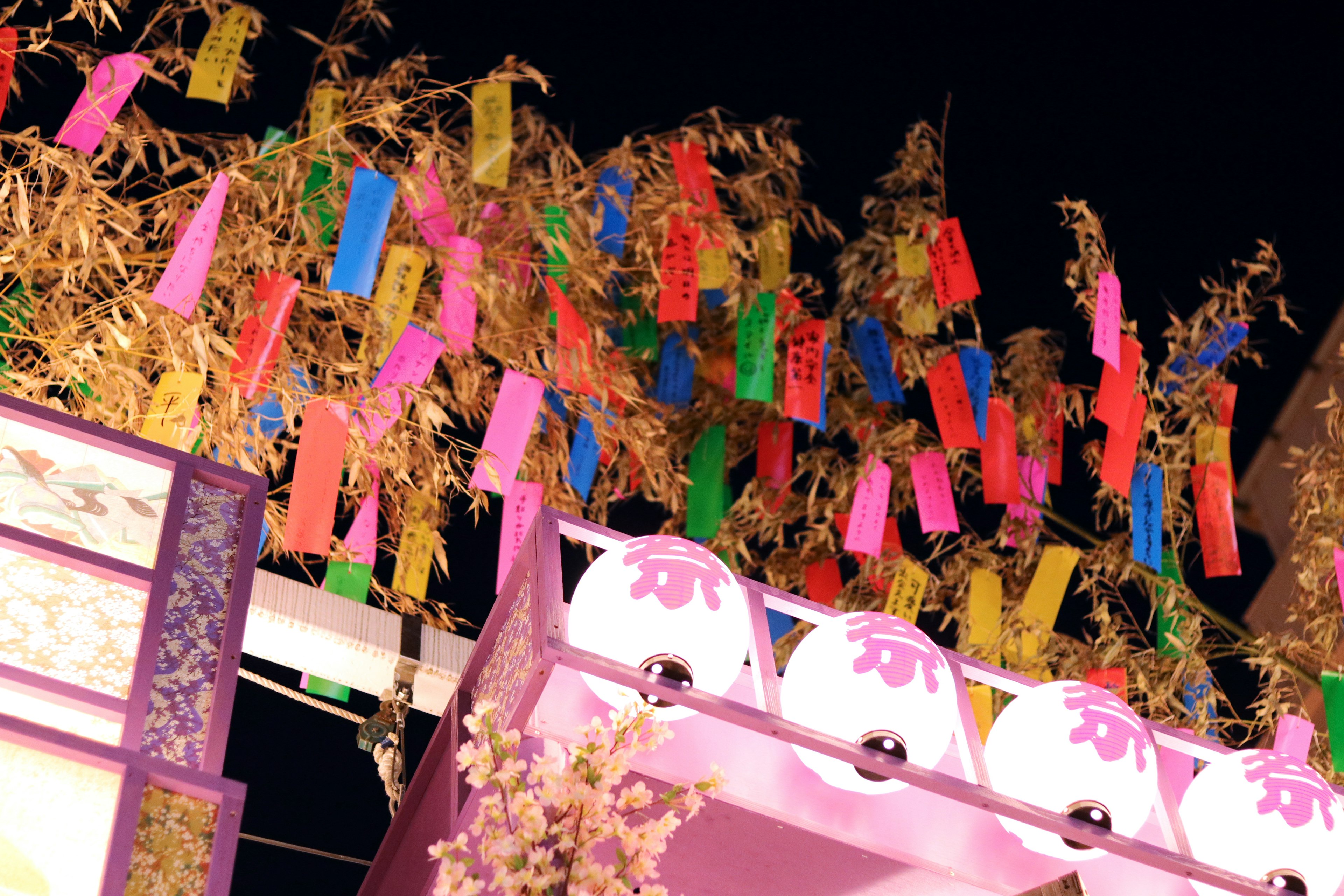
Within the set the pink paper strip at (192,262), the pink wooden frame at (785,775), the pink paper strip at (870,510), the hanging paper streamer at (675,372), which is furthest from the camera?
the hanging paper streamer at (675,372)

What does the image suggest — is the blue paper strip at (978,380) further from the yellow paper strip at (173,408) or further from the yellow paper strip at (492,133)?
the yellow paper strip at (173,408)

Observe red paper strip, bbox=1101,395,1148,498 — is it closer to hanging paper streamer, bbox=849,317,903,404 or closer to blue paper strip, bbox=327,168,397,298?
hanging paper streamer, bbox=849,317,903,404

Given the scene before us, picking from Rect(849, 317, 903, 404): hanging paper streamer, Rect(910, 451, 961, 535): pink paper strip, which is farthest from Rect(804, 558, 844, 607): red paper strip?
Rect(849, 317, 903, 404): hanging paper streamer

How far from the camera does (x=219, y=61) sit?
356cm

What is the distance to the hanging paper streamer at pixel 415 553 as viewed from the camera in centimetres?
407

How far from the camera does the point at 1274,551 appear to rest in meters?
6.30

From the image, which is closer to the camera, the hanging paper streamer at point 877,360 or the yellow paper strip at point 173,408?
the yellow paper strip at point 173,408

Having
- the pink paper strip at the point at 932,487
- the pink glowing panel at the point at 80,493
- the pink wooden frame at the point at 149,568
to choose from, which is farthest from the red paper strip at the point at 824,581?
the pink glowing panel at the point at 80,493

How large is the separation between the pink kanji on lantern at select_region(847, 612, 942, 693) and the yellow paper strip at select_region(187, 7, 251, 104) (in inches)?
91.8

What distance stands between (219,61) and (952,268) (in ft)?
7.79

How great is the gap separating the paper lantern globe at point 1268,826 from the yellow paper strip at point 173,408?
2.18m

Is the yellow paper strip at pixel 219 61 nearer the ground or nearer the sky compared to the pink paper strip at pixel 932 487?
nearer the sky

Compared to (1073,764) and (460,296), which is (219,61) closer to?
(460,296)

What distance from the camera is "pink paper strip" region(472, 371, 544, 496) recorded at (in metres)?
3.52
